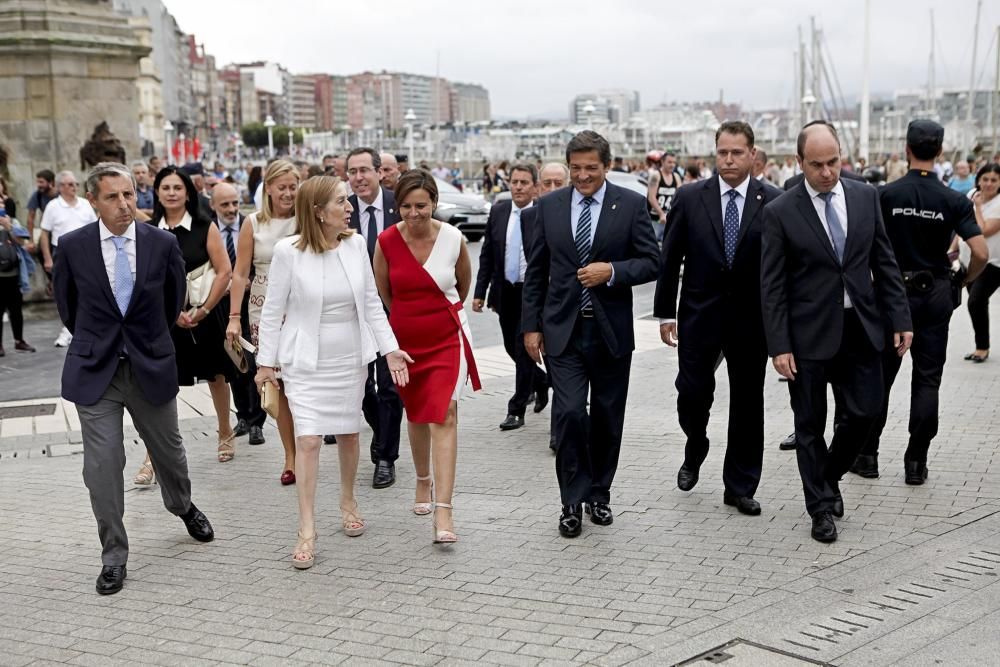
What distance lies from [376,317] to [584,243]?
45.7 inches

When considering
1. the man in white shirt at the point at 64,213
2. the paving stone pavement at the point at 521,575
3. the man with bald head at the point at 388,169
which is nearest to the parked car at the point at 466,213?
the man in white shirt at the point at 64,213

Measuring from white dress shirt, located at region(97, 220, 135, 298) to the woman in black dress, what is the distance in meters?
1.75

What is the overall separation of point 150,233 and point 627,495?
310 cm

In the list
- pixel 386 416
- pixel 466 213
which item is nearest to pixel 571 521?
pixel 386 416

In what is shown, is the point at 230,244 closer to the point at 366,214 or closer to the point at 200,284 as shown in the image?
the point at 200,284

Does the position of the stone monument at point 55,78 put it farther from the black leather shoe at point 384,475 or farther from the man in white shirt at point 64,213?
→ the black leather shoe at point 384,475

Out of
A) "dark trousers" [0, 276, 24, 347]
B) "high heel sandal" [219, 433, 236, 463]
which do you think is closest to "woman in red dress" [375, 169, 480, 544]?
"high heel sandal" [219, 433, 236, 463]

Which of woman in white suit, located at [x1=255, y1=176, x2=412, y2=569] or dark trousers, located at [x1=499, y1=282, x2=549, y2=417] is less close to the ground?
woman in white suit, located at [x1=255, y1=176, x2=412, y2=569]

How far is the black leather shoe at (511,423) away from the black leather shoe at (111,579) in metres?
3.88

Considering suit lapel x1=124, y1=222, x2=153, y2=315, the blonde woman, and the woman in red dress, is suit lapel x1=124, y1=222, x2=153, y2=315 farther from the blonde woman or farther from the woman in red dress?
the blonde woman

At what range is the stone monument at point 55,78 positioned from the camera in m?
16.0

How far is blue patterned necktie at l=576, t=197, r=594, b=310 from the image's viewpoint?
6578 mm

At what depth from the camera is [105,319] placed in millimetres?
6031

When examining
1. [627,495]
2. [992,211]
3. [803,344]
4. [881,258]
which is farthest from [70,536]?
[992,211]
